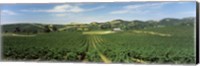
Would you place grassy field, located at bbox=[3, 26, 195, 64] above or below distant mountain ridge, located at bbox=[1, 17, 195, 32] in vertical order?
below

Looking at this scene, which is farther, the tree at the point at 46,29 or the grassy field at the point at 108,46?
the tree at the point at 46,29

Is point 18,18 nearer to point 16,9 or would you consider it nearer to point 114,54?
point 16,9

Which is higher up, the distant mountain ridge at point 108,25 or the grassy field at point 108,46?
the distant mountain ridge at point 108,25

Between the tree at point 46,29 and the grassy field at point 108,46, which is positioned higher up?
the tree at point 46,29

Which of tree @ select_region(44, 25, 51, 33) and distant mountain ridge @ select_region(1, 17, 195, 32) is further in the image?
tree @ select_region(44, 25, 51, 33)

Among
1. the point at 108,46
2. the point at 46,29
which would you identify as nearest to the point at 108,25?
the point at 108,46

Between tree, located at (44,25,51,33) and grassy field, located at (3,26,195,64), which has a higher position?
tree, located at (44,25,51,33)

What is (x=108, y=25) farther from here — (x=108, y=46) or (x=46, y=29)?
(x=46, y=29)

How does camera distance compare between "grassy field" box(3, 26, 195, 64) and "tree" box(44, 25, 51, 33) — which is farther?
"tree" box(44, 25, 51, 33)
